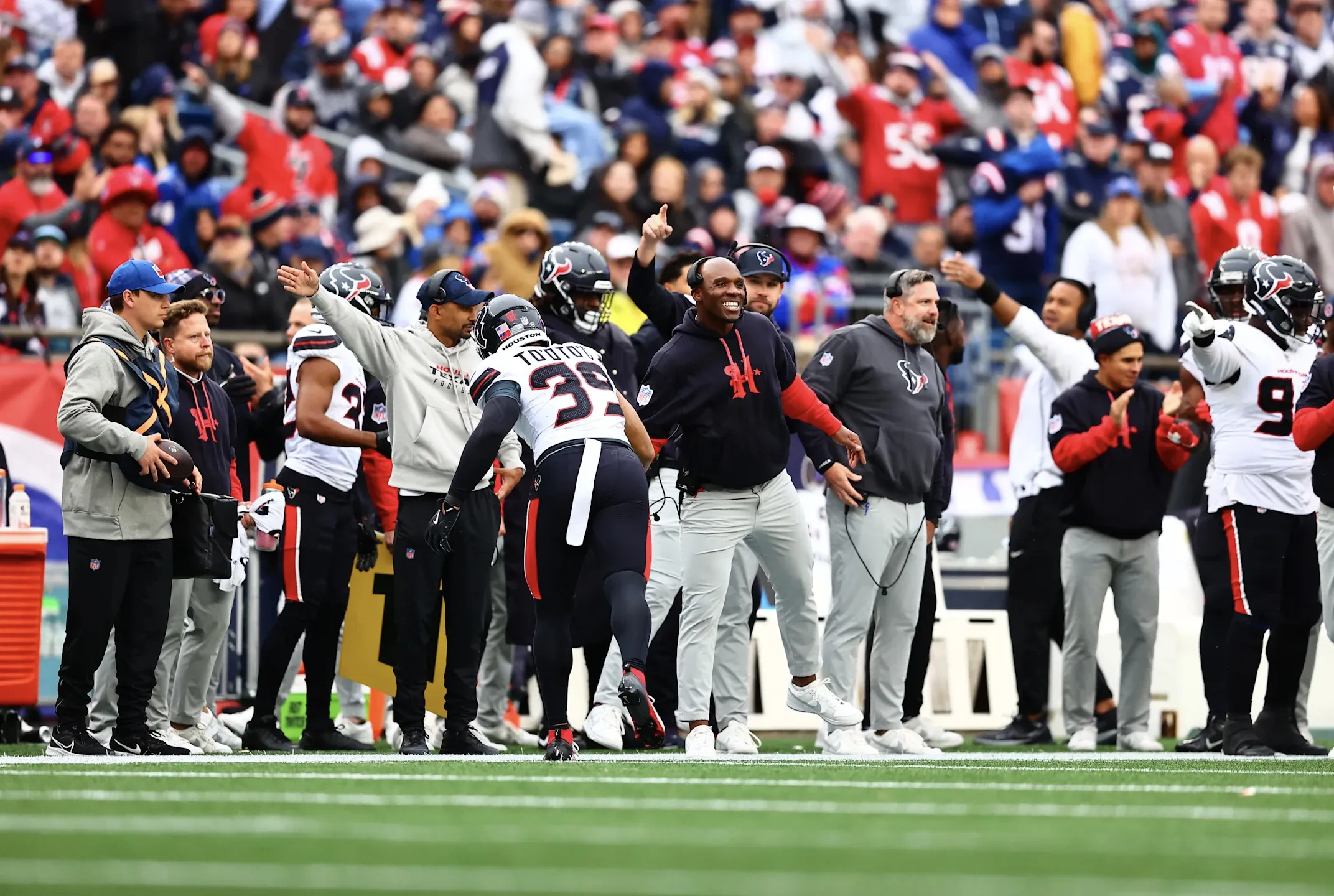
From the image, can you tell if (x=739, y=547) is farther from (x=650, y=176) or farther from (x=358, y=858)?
(x=650, y=176)

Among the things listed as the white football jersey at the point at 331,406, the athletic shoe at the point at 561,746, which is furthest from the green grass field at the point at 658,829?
the white football jersey at the point at 331,406

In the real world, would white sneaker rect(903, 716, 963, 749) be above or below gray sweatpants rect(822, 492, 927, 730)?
below

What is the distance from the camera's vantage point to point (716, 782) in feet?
23.3

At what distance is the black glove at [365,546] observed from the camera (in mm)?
10523

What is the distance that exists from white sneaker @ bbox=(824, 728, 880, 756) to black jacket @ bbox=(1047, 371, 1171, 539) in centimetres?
207

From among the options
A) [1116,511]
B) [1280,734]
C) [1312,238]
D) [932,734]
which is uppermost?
[1312,238]

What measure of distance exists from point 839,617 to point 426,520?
6.62 ft

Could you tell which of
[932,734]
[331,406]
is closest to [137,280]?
[331,406]

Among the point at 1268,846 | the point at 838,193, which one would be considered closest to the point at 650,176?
the point at 838,193

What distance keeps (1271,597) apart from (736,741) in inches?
99.2

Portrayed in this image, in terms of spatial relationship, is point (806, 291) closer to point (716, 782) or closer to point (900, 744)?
point (900, 744)

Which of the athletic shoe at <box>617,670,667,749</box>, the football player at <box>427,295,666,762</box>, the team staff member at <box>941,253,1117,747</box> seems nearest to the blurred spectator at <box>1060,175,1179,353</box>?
the team staff member at <box>941,253,1117,747</box>

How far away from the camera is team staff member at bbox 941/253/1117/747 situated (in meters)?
11.4

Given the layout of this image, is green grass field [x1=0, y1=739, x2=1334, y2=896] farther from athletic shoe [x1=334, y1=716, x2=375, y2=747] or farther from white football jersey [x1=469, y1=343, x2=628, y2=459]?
athletic shoe [x1=334, y1=716, x2=375, y2=747]
